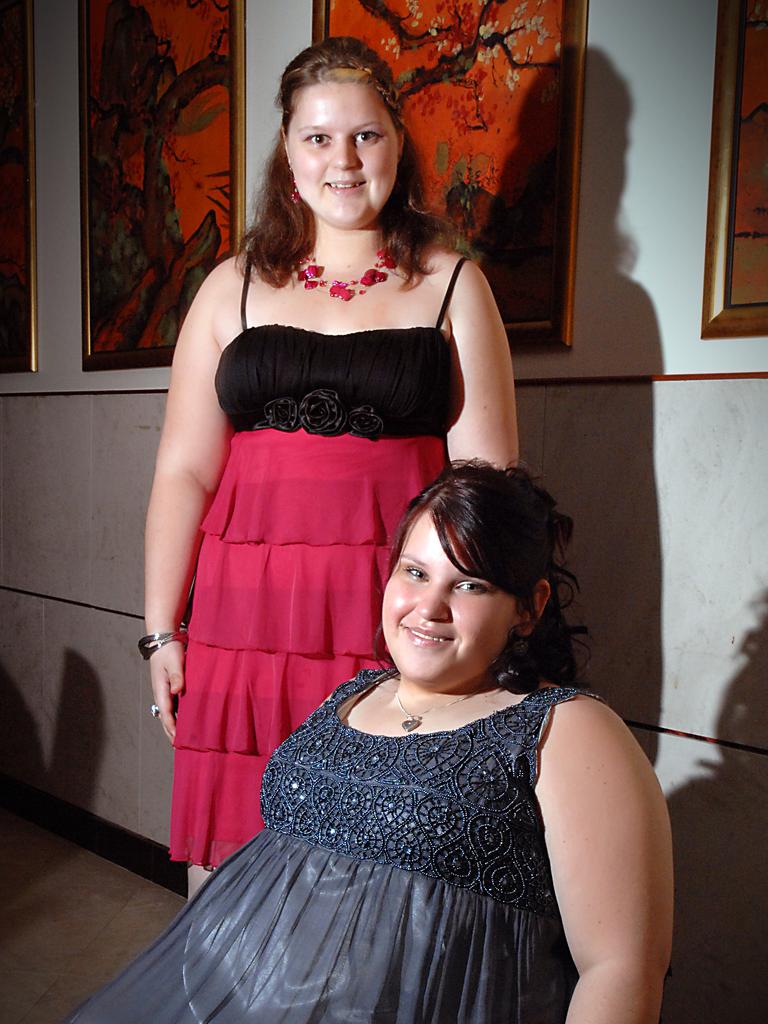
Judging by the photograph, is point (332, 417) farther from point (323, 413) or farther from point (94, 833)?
point (94, 833)

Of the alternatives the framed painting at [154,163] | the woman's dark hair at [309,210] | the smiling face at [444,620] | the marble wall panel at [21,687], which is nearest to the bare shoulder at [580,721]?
the smiling face at [444,620]

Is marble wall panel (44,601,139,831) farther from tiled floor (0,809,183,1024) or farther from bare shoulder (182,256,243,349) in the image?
bare shoulder (182,256,243,349)

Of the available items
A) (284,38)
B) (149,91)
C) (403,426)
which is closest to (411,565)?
(403,426)

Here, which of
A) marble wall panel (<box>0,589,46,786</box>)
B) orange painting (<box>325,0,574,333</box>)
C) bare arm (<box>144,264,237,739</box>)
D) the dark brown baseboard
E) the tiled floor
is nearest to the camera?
bare arm (<box>144,264,237,739</box>)

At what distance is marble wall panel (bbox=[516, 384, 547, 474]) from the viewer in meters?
2.30

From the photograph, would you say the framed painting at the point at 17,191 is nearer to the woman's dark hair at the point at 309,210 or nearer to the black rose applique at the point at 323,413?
the woman's dark hair at the point at 309,210

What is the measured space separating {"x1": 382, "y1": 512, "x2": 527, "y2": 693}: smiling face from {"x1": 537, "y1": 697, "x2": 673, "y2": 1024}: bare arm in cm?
18

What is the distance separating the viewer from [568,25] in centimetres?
217

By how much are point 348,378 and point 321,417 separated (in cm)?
8

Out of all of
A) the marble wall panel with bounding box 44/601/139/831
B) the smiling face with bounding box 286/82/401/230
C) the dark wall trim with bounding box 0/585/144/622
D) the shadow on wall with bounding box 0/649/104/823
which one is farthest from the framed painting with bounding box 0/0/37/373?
the smiling face with bounding box 286/82/401/230

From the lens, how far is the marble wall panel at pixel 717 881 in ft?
6.43

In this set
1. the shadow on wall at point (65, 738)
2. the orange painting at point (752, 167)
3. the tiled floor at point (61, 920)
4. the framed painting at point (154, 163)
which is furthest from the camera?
the shadow on wall at point (65, 738)

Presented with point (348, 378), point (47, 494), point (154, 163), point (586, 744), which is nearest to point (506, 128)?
point (348, 378)

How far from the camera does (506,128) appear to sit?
2311 mm
